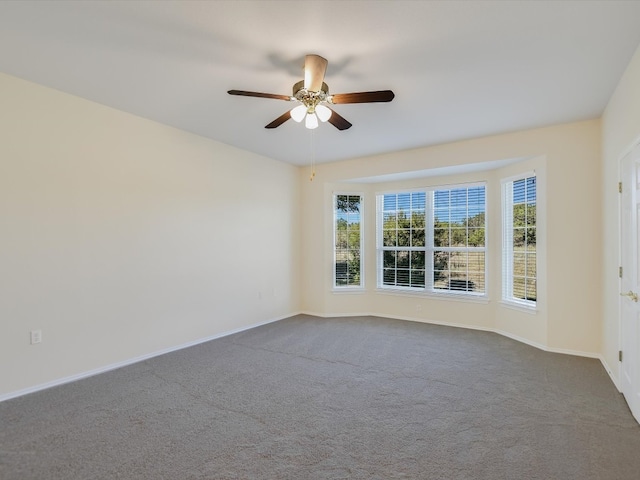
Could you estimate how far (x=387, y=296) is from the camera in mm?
5812

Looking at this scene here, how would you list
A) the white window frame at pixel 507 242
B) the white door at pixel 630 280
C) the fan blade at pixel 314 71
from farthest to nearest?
the white window frame at pixel 507 242 → the white door at pixel 630 280 → the fan blade at pixel 314 71

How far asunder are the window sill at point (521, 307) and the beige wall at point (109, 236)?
3.64 meters

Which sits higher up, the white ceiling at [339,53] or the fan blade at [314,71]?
the white ceiling at [339,53]

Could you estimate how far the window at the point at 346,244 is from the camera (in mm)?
5961

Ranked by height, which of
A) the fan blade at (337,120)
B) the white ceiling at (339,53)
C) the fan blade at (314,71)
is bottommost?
the fan blade at (337,120)

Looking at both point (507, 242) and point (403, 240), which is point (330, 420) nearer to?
point (507, 242)

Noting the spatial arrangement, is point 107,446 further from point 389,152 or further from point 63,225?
point 389,152

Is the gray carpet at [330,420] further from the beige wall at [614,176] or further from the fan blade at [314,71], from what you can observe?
the fan blade at [314,71]

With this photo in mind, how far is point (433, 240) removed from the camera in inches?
216

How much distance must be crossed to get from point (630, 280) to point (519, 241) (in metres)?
1.89

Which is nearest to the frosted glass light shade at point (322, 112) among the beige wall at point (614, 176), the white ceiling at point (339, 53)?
the white ceiling at point (339, 53)

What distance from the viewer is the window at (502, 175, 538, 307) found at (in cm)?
433

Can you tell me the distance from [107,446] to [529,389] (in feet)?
11.0

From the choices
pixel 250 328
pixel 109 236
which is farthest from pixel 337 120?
pixel 250 328
